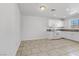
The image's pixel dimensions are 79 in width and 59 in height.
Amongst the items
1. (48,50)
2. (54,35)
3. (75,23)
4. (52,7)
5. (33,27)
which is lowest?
(48,50)

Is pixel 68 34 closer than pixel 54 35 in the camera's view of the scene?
No

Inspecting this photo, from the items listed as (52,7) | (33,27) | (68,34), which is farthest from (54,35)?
(52,7)

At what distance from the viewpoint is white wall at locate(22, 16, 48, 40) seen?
6256 mm

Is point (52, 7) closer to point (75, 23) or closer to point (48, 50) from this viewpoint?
point (48, 50)

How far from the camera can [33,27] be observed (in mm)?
6551

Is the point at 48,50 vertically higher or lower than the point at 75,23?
lower

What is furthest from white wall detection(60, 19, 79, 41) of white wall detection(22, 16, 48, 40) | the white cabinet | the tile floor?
the tile floor

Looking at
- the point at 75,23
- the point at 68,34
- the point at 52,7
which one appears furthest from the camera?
the point at 68,34

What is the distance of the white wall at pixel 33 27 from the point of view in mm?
6256

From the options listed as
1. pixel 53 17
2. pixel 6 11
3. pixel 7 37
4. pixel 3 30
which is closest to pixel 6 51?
pixel 7 37

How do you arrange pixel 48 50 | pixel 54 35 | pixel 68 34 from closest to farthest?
pixel 48 50
pixel 54 35
pixel 68 34

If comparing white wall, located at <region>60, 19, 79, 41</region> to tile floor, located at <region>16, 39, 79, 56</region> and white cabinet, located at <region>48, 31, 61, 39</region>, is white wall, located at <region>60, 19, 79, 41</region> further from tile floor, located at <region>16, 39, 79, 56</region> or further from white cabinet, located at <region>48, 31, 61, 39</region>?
tile floor, located at <region>16, 39, 79, 56</region>

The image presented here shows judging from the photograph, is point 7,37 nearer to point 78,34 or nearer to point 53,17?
point 53,17

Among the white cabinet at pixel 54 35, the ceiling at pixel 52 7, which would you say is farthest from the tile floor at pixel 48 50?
the ceiling at pixel 52 7
